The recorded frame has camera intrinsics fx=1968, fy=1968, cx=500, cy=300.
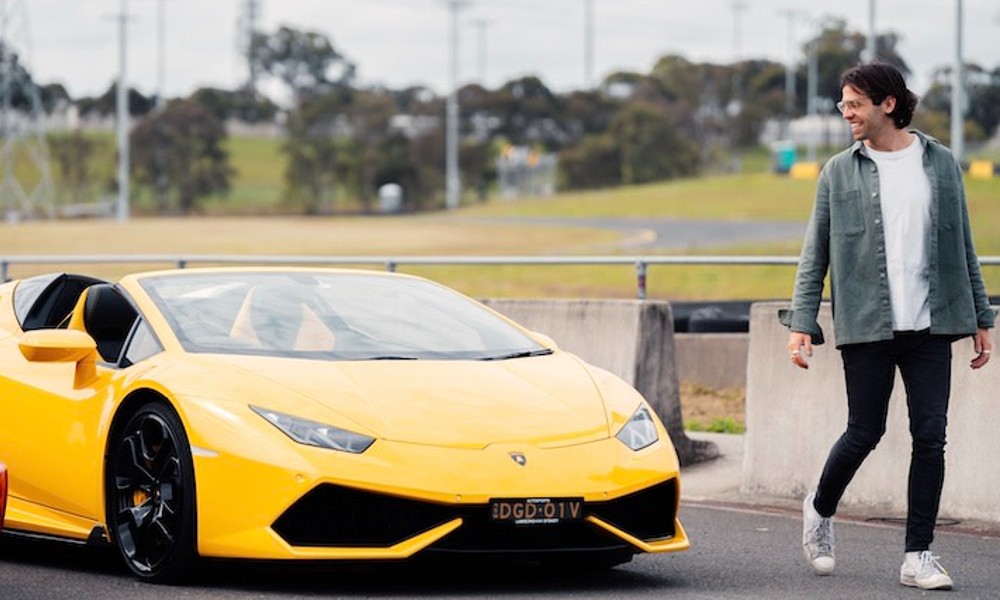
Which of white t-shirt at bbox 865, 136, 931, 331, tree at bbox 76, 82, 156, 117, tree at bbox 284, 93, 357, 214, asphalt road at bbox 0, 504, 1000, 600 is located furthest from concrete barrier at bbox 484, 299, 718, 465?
tree at bbox 76, 82, 156, 117

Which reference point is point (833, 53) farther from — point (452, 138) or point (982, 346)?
point (982, 346)

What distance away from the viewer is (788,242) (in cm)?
4106

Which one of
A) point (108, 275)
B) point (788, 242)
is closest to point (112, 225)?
point (788, 242)

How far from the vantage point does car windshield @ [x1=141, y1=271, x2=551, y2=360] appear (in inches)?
270

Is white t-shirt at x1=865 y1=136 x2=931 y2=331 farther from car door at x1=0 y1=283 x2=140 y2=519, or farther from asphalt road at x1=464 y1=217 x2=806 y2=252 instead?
asphalt road at x1=464 y1=217 x2=806 y2=252

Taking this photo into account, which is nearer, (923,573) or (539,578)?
(923,573)

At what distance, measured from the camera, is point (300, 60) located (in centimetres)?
12162

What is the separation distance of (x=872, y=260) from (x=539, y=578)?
155cm

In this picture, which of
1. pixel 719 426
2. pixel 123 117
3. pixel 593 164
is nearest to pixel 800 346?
pixel 719 426

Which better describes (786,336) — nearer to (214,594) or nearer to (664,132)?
(214,594)

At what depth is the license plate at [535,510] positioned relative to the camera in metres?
6.07

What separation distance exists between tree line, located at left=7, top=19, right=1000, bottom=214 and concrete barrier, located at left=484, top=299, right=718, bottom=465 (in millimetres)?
81740

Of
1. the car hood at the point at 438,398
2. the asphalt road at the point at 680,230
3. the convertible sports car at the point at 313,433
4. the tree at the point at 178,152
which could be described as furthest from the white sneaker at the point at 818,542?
the tree at the point at 178,152

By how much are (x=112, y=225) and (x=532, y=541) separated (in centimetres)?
6414
